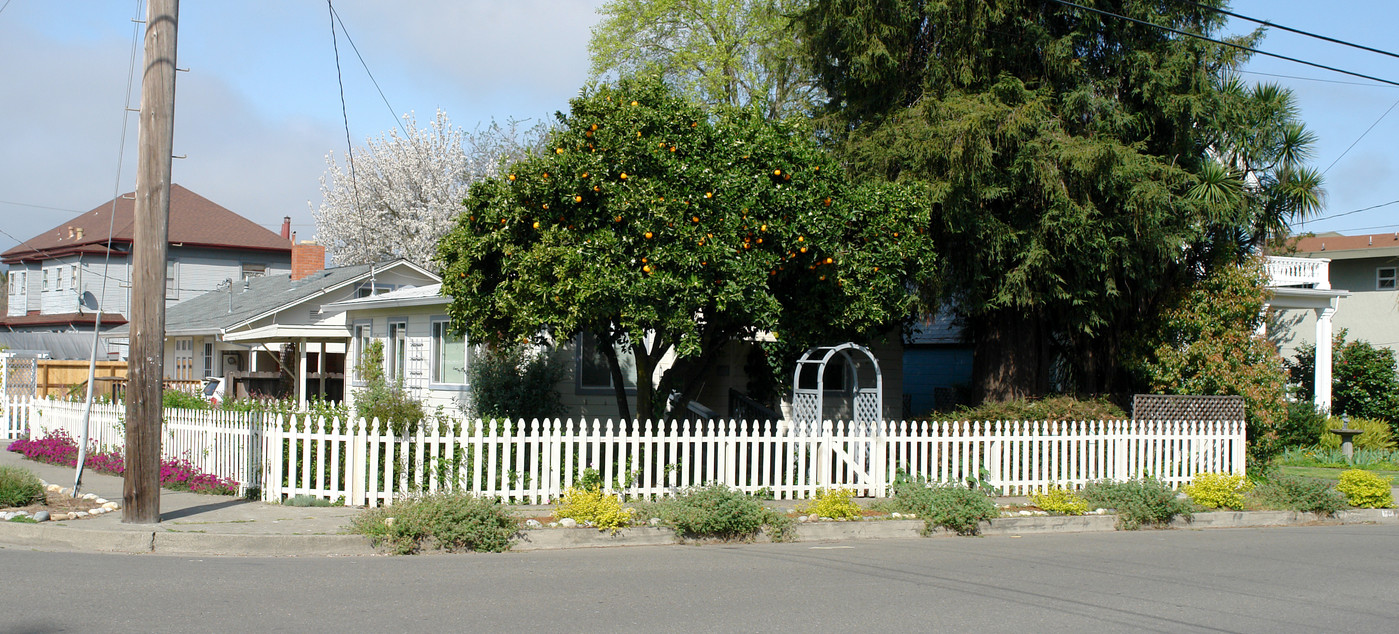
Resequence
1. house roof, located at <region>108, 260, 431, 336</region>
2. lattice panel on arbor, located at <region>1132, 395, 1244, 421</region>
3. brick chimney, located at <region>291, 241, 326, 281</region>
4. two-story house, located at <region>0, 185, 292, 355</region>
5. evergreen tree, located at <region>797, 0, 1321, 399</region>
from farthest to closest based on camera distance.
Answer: two-story house, located at <region>0, 185, 292, 355</region> → brick chimney, located at <region>291, 241, 326, 281</region> → house roof, located at <region>108, 260, 431, 336</region> → evergreen tree, located at <region>797, 0, 1321, 399</region> → lattice panel on arbor, located at <region>1132, 395, 1244, 421</region>

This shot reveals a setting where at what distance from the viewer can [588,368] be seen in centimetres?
1800

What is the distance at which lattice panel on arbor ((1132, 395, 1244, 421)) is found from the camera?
15227 mm

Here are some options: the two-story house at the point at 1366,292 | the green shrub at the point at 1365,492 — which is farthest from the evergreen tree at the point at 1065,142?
the two-story house at the point at 1366,292

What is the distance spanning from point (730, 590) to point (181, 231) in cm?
4039

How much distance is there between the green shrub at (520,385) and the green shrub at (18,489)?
6.98 meters

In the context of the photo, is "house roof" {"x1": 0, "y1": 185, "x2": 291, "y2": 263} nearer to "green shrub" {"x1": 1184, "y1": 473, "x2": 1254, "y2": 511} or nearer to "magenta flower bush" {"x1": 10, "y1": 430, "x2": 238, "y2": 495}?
"magenta flower bush" {"x1": 10, "y1": 430, "x2": 238, "y2": 495}

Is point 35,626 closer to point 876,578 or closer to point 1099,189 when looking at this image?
point 876,578

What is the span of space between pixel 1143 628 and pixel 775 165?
7.70m

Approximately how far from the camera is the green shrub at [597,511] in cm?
1070

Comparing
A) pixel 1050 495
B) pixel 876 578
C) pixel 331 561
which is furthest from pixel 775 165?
pixel 331 561

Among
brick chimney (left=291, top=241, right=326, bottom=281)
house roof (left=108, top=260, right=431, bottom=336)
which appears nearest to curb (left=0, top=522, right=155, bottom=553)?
house roof (left=108, top=260, right=431, bottom=336)

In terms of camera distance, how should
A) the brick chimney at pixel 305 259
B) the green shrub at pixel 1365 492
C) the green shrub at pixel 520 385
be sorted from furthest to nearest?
the brick chimney at pixel 305 259
the green shrub at pixel 520 385
the green shrub at pixel 1365 492

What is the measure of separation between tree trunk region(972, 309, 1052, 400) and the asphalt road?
24.9ft

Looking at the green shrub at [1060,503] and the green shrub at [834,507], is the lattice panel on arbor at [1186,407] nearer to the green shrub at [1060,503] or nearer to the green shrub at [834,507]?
the green shrub at [1060,503]
